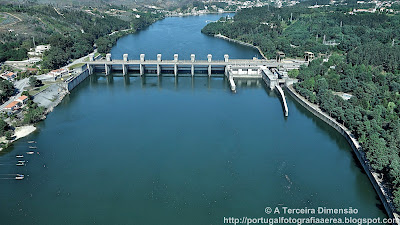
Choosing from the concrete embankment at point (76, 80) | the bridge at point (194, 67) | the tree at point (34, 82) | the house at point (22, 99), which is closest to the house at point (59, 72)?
the concrete embankment at point (76, 80)

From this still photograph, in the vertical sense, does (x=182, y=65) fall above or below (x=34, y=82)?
above

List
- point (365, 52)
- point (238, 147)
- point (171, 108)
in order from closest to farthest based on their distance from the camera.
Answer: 1. point (238, 147)
2. point (171, 108)
3. point (365, 52)

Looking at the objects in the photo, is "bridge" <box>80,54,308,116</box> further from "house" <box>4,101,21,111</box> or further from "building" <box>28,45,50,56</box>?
"house" <box>4,101,21,111</box>

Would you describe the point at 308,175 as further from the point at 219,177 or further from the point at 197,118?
the point at 197,118

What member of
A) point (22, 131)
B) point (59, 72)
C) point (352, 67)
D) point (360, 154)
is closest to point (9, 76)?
point (59, 72)

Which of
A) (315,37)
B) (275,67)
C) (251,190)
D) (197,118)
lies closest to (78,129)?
(197,118)

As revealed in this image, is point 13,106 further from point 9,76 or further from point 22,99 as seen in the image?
point 9,76
